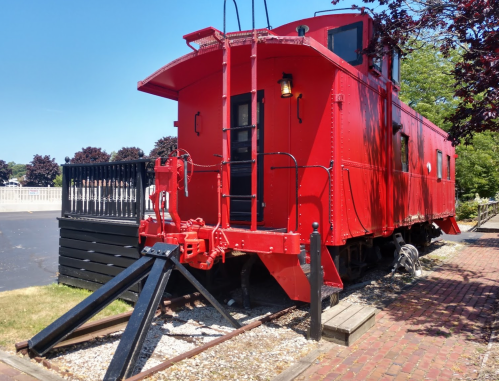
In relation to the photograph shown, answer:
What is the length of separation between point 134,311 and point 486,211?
2075 cm

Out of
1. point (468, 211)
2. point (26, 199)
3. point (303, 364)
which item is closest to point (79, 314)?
point (303, 364)

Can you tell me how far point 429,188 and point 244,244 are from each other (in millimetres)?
6501

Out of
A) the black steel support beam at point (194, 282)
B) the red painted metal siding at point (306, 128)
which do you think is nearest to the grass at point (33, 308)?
the black steel support beam at point (194, 282)

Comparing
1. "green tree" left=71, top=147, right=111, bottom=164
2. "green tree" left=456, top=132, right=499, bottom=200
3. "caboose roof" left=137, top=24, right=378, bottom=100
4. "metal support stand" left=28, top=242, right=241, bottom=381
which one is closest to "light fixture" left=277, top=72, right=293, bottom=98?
"caboose roof" left=137, top=24, right=378, bottom=100

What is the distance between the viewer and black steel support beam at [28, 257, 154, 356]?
3.79 m

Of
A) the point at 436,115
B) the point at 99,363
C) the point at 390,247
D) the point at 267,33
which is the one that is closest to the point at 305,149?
the point at 267,33

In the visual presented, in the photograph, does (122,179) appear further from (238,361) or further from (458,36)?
(458,36)

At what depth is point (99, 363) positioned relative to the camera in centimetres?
380

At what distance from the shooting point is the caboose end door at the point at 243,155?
566 cm

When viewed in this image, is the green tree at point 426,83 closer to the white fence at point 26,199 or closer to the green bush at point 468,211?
the green bush at point 468,211

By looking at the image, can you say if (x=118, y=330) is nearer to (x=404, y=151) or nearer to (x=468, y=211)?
(x=404, y=151)

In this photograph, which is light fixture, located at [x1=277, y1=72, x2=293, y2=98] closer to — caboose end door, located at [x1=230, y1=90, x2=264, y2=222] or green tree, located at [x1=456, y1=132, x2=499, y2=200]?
caboose end door, located at [x1=230, y1=90, x2=264, y2=222]

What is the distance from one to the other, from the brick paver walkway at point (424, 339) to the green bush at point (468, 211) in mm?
16391

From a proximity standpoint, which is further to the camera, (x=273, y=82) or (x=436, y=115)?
(x=436, y=115)
